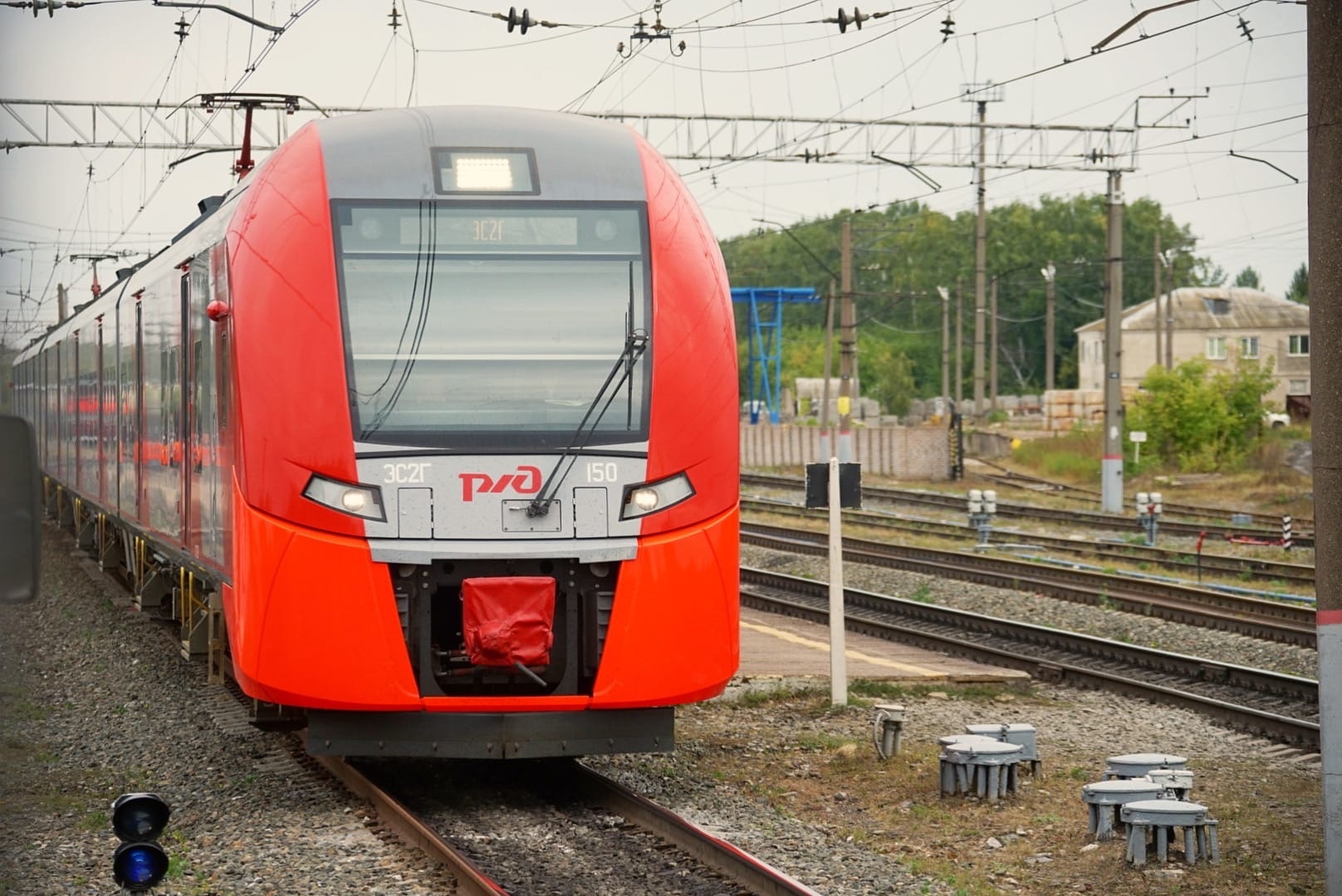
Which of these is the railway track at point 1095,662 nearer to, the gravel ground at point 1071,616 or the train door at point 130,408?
the gravel ground at point 1071,616

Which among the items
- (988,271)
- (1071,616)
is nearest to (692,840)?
(1071,616)

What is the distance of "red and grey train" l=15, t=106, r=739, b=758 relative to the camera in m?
8.28

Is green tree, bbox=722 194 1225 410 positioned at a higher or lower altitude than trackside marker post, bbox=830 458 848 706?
higher

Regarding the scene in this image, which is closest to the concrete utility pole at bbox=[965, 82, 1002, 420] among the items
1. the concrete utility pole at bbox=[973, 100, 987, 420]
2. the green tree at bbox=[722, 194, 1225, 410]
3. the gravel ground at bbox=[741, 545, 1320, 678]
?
the concrete utility pole at bbox=[973, 100, 987, 420]

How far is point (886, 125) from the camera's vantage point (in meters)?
33.5

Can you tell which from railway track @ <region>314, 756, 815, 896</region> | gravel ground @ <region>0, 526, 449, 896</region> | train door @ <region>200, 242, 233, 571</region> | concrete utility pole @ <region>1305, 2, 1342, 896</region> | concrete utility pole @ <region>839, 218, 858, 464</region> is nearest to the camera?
concrete utility pole @ <region>1305, 2, 1342, 896</region>

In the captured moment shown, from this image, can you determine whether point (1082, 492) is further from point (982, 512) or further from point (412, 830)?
point (412, 830)

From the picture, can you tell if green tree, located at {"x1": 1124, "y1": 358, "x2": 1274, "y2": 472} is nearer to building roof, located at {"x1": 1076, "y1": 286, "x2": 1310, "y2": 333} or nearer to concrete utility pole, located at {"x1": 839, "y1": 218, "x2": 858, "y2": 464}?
concrete utility pole, located at {"x1": 839, "y1": 218, "x2": 858, "y2": 464}

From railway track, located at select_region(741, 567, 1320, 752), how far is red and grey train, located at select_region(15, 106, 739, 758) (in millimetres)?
5448

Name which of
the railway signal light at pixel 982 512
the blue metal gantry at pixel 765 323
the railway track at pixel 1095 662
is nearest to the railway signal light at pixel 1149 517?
the railway signal light at pixel 982 512

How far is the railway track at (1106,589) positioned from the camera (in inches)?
695

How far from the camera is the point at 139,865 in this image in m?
5.92

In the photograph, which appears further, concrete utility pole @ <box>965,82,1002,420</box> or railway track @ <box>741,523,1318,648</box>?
concrete utility pole @ <box>965,82,1002,420</box>

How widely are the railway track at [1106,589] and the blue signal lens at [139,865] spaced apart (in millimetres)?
13075
